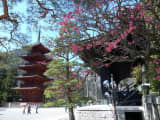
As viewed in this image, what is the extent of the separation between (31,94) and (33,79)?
2.11 m

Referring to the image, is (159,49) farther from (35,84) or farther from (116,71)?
(35,84)

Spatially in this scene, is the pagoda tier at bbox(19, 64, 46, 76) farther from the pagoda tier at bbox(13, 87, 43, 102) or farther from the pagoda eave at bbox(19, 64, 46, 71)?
the pagoda tier at bbox(13, 87, 43, 102)

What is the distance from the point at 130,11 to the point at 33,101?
20.6 metres

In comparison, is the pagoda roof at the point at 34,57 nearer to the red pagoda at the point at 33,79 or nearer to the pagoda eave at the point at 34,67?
the red pagoda at the point at 33,79

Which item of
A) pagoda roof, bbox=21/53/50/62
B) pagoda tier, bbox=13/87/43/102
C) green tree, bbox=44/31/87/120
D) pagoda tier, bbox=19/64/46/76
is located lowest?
pagoda tier, bbox=13/87/43/102

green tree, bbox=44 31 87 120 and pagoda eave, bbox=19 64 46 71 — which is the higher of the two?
pagoda eave, bbox=19 64 46 71

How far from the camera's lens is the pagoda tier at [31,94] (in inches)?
843

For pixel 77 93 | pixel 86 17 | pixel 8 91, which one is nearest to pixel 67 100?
pixel 77 93

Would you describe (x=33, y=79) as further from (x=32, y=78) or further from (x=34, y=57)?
(x=34, y=57)

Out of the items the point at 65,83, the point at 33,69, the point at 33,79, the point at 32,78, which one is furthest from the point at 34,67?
the point at 65,83

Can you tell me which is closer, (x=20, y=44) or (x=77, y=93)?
(x=77, y=93)

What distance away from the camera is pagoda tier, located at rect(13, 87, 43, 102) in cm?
2142

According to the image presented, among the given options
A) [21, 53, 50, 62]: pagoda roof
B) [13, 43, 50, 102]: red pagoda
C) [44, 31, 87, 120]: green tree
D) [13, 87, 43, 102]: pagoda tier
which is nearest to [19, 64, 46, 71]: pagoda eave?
[13, 43, 50, 102]: red pagoda

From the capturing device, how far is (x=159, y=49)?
9.96ft
